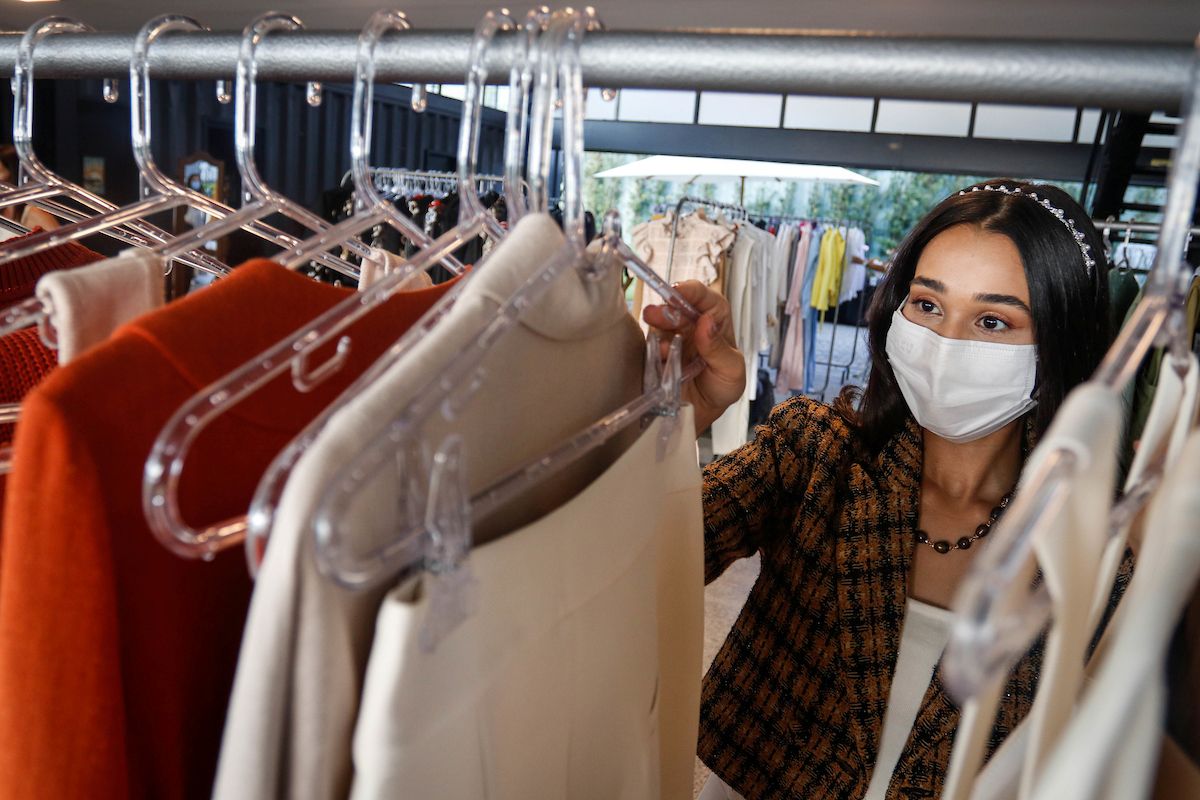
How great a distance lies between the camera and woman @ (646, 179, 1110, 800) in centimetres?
107

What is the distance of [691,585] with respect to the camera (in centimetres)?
81

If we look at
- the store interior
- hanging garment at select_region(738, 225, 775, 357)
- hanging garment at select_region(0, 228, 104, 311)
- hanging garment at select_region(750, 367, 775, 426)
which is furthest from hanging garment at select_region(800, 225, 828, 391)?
hanging garment at select_region(0, 228, 104, 311)

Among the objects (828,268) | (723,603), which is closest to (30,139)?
(723,603)

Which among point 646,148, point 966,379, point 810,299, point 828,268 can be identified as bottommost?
point 810,299

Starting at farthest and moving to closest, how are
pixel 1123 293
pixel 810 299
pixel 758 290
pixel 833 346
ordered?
pixel 833 346 < pixel 810 299 < pixel 758 290 < pixel 1123 293

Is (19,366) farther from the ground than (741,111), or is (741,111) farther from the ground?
(741,111)

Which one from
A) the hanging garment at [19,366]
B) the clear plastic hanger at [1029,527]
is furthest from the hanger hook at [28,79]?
the clear plastic hanger at [1029,527]

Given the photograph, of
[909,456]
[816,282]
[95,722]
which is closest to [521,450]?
[95,722]

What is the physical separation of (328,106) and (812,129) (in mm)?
3643

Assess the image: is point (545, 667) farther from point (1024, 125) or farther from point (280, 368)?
point (1024, 125)

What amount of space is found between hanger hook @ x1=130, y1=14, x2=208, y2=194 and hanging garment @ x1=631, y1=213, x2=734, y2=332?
3641 millimetres

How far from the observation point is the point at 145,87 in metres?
0.71

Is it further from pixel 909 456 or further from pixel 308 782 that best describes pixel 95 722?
pixel 909 456

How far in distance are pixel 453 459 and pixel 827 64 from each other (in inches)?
11.8
